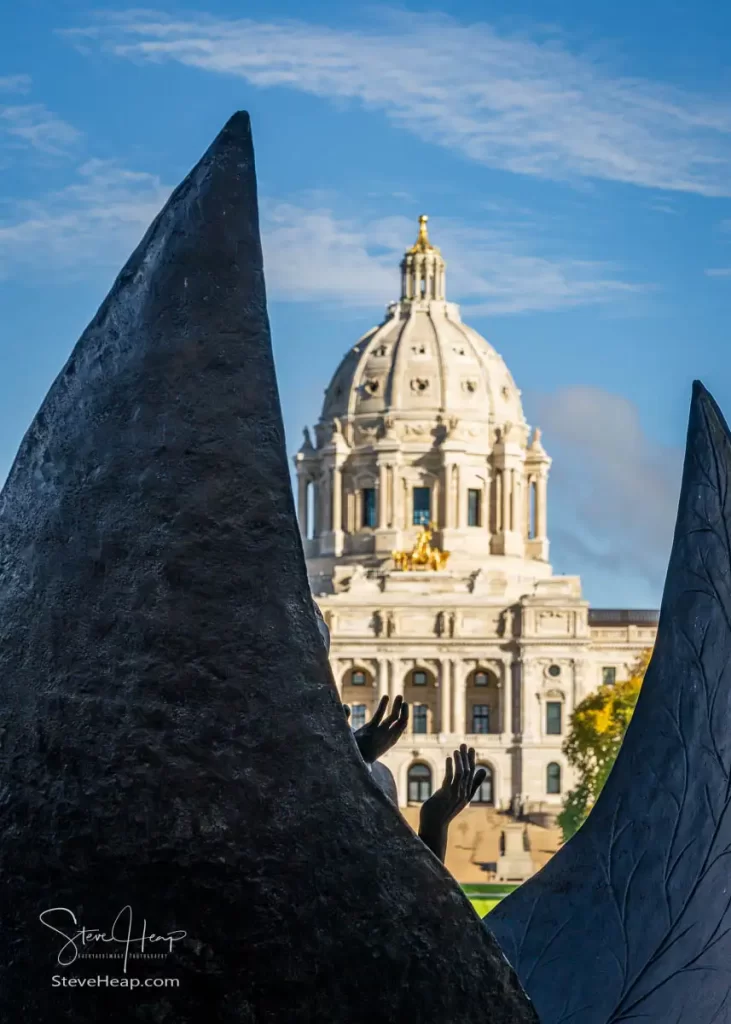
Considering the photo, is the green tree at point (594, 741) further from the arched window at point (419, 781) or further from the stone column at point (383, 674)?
the stone column at point (383, 674)

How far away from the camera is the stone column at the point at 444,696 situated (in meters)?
99.9

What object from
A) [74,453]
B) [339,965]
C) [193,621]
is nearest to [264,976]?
[339,965]

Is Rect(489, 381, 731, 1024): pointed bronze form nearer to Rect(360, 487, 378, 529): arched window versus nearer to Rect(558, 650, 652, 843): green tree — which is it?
Rect(558, 650, 652, 843): green tree

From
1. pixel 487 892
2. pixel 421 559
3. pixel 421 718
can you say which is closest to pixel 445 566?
pixel 421 559

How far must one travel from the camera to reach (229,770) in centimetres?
704

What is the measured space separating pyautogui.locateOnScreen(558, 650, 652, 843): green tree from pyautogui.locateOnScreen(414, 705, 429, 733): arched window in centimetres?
2678

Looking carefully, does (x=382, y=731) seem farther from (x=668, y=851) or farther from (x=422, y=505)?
(x=422, y=505)

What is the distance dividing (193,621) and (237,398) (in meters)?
0.81

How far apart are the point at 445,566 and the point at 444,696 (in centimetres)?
820

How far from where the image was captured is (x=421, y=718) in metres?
101

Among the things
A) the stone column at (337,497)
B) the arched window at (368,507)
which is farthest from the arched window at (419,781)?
the stone column at (337,497)

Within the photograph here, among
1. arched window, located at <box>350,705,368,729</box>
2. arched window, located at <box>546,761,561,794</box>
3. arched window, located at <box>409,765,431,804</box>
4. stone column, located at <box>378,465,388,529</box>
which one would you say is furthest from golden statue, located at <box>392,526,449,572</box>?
arched window, located at <box>546,761,561,794</box>

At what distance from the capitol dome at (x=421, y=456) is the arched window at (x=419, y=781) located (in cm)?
1317

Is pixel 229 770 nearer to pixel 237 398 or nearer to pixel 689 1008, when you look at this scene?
pixel 237 398
